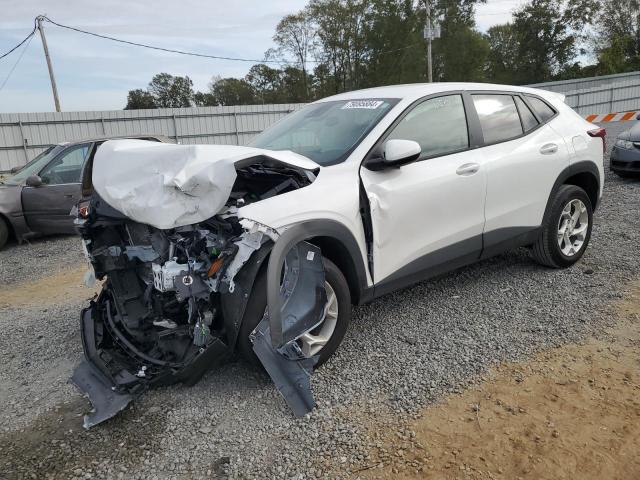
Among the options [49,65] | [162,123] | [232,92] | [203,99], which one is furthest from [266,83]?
[162,123]

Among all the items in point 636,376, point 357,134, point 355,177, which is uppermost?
point 357,134

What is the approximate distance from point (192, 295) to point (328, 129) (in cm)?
172

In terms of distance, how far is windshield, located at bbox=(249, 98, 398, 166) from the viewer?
3.48 metres

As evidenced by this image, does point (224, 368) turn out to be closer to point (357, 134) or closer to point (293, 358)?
point (293, 358)

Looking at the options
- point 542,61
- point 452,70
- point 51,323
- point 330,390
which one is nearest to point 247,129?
point 51,323

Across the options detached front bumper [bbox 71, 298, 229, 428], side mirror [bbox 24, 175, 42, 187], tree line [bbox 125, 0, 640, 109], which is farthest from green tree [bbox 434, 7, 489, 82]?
detached front bumper [bbox 71, 298, 229, 428]

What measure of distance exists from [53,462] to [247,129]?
1801 cm

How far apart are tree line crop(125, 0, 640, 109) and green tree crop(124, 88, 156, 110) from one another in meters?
16.3

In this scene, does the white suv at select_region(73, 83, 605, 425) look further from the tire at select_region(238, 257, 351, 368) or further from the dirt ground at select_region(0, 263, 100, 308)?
the dirt ground at select_region(0, 263, 100, 308)

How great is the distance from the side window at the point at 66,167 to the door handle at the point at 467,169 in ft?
20.3

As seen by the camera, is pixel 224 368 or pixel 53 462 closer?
pixel 53 462

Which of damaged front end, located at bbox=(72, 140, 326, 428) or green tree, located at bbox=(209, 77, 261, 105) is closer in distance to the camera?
damaged front end, located at bbox=(72, 140, 326, 428)

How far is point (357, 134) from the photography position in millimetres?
3520

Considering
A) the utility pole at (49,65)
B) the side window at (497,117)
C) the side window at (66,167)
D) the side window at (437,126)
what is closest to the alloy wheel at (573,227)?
the side window at (497,117)
